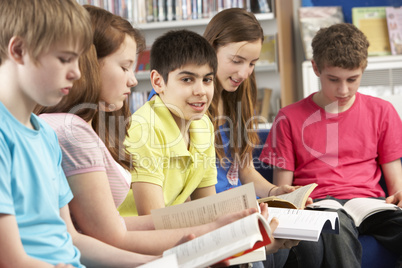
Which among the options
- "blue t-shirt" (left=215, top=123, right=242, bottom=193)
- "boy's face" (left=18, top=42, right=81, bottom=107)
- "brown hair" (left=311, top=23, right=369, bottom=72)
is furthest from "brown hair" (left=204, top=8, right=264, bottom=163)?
"boy's face" (left=18, top=42, right=81, bottom=107)

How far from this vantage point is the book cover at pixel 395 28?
333 centimetres

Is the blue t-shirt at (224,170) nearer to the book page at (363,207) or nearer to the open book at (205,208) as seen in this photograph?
the book page at (363,207)

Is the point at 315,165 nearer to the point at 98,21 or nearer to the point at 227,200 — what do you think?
the point at 227,200

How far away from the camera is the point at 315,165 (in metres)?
2.00

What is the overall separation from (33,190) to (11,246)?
0.11 m

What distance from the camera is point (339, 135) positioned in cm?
203

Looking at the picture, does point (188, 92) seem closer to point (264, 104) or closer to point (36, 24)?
point (36, 24)

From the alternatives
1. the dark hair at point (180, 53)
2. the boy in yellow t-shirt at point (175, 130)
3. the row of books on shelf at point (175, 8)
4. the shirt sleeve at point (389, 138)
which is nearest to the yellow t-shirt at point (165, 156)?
the boy in yellow t-shirt at point (175, 130)

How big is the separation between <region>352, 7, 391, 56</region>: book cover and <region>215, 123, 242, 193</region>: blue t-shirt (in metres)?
1.75

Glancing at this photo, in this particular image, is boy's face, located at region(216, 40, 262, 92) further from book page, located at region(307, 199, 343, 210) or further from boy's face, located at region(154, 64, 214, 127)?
book page, located at region(307, 199, 343, 210)

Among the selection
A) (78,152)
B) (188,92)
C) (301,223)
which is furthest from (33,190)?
(188,92)

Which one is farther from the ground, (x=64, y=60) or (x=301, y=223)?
(x=64, y=60)

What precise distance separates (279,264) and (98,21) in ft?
2.88

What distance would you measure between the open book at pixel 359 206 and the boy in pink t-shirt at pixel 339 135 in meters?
0.09
